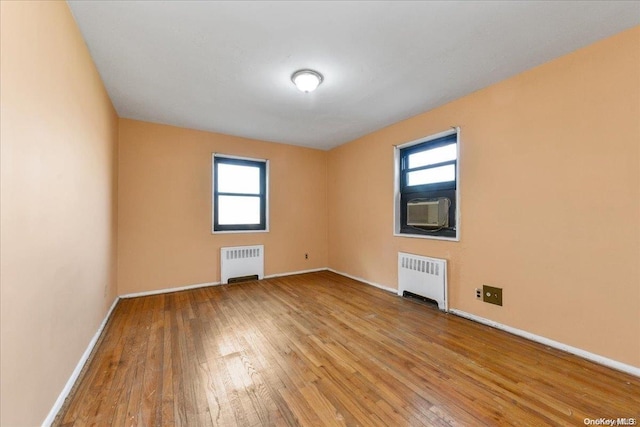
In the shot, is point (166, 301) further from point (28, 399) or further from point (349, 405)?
point (349, 405)

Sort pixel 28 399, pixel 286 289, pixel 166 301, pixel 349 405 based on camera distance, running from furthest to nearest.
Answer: pixel 286 289 → pixel 166 301 → pixel 349 405 → pixel 28 399

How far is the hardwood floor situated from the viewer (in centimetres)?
147

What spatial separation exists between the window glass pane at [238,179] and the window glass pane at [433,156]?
2.66 meters

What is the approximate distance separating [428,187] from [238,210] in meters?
3.08

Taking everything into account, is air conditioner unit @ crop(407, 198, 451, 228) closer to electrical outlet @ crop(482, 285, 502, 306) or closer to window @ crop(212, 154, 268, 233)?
electrical outlet @ crop(482, 285, 502, 306)

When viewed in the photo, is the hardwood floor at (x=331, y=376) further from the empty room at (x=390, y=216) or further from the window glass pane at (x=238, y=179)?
the window glass pane at (x=238, y=179)

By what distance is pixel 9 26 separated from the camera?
3.49 ft

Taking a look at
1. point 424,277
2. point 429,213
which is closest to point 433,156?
point 429,213

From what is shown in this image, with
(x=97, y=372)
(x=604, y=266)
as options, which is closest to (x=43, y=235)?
(x=97, y=372)

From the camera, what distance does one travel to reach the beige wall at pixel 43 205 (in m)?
1.07

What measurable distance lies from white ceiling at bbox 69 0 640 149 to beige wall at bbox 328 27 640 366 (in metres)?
0.25

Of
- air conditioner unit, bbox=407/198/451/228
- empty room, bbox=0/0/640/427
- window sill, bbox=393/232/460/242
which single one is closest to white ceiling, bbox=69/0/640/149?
empty room, bbox=0/0/640/427

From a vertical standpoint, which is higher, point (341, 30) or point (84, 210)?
point (341, 30)

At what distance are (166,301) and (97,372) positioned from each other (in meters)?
1.59
